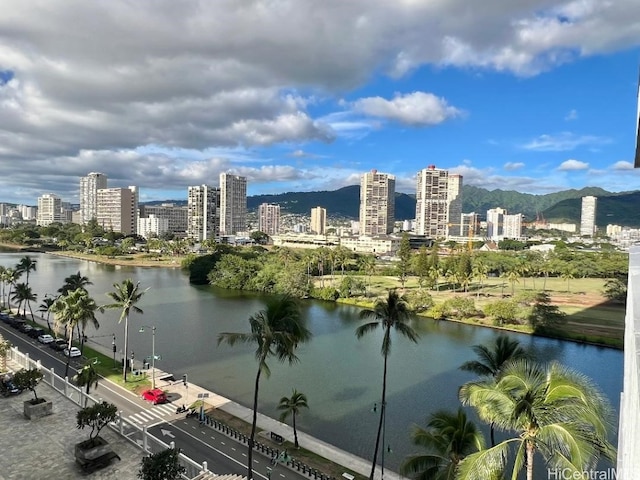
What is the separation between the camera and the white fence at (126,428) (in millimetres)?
13844

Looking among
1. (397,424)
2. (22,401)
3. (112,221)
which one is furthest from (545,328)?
(112,221)

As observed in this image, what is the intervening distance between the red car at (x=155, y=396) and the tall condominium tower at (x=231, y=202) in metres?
141

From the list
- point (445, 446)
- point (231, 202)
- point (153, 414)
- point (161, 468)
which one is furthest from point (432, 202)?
point (161, 468)

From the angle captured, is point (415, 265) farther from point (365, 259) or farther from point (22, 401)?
point (22, 401)

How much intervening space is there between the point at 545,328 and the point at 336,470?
3377 centimetres

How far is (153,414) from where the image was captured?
2095cm

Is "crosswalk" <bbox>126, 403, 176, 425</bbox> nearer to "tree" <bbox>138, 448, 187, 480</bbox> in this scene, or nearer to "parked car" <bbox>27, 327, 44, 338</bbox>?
"tree" <bbox>138, 448, 187, 480</bbox>

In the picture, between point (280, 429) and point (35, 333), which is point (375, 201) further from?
point (280, 429)

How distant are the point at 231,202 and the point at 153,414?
479 ft

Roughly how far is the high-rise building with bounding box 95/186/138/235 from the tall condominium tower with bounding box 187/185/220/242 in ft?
103

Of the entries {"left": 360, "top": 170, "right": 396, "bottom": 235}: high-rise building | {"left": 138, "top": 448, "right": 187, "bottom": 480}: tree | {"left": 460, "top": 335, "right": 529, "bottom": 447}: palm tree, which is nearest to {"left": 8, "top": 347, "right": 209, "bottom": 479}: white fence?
{"left": 138, "top": 448, "right": 187, "bottom": 480}: tree

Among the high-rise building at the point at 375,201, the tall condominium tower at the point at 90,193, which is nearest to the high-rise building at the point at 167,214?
the tall condominium tower at the point at 90,193

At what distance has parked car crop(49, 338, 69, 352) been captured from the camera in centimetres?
3020

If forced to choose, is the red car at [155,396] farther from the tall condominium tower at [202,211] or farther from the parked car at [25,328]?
the tall condominium tower at [202,211]
